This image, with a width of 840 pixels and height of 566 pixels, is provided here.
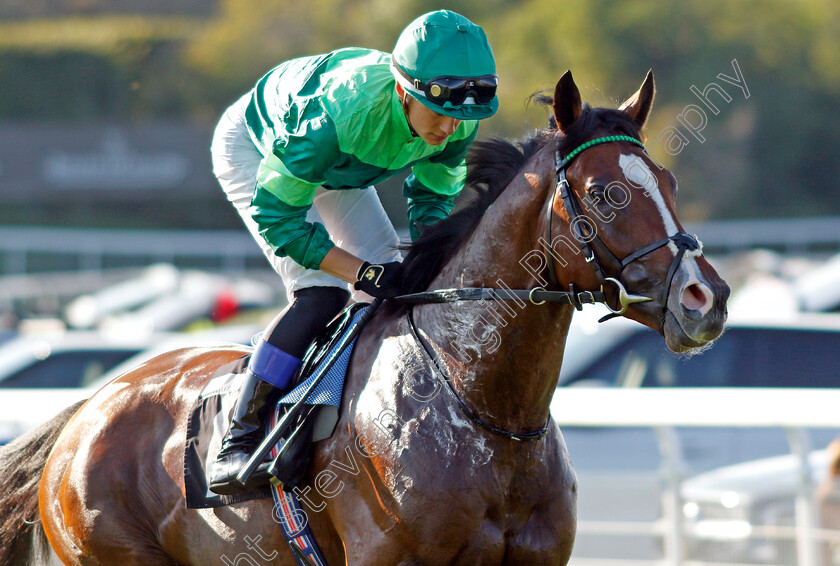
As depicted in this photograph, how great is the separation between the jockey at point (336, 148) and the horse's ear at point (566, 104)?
0.77 feet

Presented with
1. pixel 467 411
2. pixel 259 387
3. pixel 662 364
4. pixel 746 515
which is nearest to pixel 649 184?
pixel 467 411

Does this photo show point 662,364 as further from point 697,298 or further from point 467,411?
point 697,298

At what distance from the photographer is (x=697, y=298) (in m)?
2.40

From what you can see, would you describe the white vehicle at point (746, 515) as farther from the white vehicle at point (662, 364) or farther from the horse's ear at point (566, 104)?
the horse's ear at point (566, 104)

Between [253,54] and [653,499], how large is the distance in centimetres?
3073

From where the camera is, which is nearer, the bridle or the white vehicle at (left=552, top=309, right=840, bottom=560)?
the bridle

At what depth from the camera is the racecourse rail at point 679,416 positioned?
13.5 ft

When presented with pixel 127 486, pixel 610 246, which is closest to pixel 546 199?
pixel 610 246

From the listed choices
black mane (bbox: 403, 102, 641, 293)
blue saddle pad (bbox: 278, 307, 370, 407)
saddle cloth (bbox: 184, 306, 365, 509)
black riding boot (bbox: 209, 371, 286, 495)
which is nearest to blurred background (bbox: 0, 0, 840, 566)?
saddle cloth (bbox: 184, 306, 365, 509)

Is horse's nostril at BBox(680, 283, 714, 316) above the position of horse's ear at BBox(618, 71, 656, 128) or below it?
below

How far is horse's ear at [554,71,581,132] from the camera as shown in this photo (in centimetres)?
268

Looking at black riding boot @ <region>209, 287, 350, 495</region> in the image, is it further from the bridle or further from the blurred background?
the blurred background

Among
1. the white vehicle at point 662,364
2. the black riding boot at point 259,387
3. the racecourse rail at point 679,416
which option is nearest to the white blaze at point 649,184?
the black riding boot at point 259,387

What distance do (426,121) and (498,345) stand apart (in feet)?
2.20
